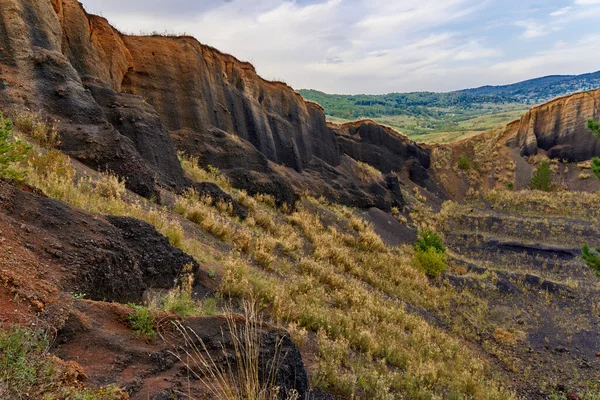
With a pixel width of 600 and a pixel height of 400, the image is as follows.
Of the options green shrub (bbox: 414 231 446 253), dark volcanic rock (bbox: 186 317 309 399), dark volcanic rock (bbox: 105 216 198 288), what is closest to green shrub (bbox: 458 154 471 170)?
green shrub (bbox: 414 231 446 253)

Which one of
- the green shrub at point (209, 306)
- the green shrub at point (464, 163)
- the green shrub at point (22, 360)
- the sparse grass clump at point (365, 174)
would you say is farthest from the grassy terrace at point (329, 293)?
the green shrub at point (464, 163)

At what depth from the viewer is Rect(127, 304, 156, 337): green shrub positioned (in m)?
3.35

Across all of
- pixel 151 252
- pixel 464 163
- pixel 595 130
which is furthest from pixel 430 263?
pixel 464 163

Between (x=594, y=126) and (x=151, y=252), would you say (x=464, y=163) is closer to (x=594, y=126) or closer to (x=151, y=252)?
(x=594, y=126)

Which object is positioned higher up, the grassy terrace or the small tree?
the grassy terrace

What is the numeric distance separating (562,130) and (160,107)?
150 ft

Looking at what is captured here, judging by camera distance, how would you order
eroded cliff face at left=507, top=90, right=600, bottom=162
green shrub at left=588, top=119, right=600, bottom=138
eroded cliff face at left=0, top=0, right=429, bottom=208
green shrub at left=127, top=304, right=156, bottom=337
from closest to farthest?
1. green shrub at left=127, top=304, right=156, bottom=337
2. green shrub at left=588, top=119, right=600, bottom=138
3. eroded cliff face at left=0, top=0, right=429, bottom=208
4. eroded cliff face at left=507, top=90, right=600, bottom=162

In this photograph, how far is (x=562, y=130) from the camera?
139 ft

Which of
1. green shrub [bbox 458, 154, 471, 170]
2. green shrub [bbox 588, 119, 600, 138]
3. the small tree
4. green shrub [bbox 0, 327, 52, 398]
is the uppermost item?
green shrub [bbox 588, 119, 600, 138]

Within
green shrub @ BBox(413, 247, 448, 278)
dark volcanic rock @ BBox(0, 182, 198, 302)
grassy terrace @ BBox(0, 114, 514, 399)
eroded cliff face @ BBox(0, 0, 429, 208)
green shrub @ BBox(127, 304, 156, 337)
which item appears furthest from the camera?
green shrub @ BBox(413, 247, 448, 278)

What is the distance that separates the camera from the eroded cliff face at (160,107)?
9.52m

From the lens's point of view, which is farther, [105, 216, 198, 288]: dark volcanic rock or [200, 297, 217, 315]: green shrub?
[105, 216, 198, 288]: dark volcanic rock

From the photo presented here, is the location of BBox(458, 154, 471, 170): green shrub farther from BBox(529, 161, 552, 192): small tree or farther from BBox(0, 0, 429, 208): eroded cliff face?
BBox(0, 0, 429, 208): eroded cliff face

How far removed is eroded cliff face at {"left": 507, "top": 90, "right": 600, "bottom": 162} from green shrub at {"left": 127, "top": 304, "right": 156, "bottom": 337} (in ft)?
162
